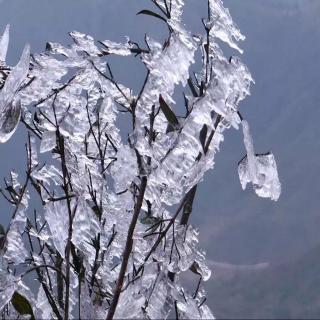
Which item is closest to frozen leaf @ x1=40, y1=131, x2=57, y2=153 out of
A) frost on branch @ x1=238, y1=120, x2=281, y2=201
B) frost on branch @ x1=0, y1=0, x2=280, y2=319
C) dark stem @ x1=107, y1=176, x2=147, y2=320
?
frost on branch @ x1=0, y1=0, x2=280, y2=319

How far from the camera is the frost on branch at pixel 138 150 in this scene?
714 mm

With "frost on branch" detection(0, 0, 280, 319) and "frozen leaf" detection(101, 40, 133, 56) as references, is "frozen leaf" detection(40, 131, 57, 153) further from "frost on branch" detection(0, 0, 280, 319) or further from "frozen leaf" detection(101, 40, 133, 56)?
"frozen leaf" detection(101, 40, 133, 56)

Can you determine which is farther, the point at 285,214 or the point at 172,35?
the point at 285,214

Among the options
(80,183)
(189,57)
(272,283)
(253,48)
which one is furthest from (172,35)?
(253,48)

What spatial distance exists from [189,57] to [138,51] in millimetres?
58

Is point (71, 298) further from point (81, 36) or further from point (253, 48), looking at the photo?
point (253, 48)

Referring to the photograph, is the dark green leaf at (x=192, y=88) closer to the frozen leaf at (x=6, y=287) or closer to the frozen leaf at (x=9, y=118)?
the frozen leaf at (x=9, y=118)

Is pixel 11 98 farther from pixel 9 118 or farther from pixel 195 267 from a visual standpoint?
pixel 195 267

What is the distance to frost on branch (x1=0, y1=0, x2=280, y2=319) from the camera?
71 centimetres

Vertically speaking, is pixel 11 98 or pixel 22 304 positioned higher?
pixel 11 98

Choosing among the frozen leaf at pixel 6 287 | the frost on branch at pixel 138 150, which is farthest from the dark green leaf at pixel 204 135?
the frozen leaf at pixel 6 287

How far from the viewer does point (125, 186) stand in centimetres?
78

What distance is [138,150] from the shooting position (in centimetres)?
75

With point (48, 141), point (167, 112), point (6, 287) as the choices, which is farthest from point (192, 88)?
point (6, 287)
